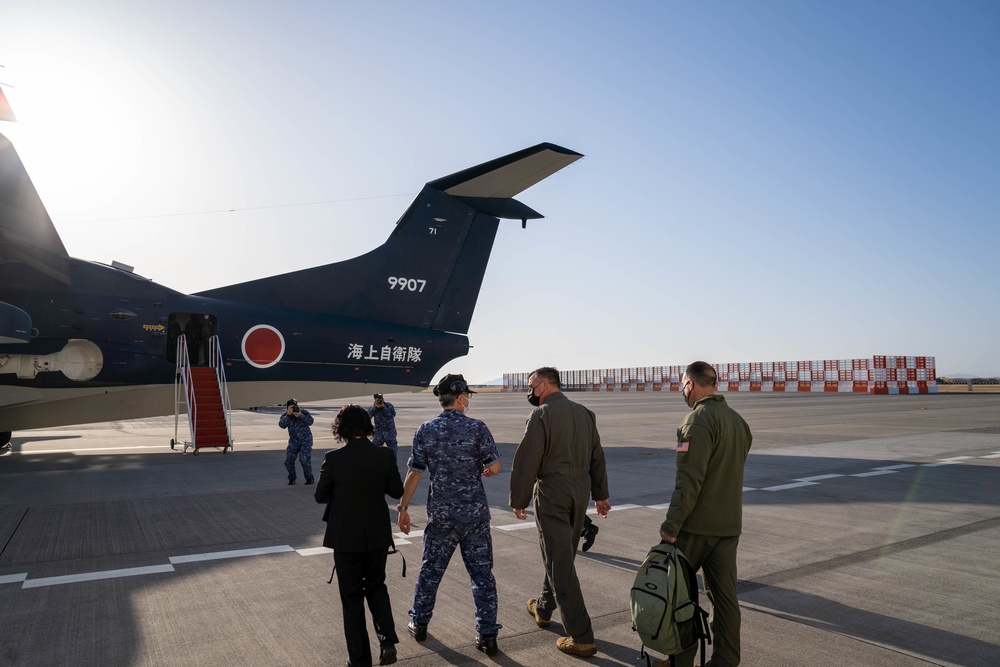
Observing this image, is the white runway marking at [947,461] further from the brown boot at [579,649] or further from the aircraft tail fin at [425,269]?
the brown boot at [579,649]

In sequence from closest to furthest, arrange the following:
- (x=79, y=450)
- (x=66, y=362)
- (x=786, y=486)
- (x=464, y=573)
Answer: (x=464, y=573), (x=786, y=486), (x=66, y=362), (x=79, y=450)

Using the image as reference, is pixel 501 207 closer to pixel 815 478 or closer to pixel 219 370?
pixel 219 370

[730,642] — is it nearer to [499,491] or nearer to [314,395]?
[499,491]

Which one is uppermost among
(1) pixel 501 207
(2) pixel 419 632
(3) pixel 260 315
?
(1) pixel 501 207

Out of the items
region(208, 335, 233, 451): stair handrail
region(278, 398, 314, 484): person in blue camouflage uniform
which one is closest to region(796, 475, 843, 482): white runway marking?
region(278, 398, 314, 484): person in blue camouflage uniform

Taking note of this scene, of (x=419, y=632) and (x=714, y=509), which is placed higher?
Answer: (x=714, y=509)

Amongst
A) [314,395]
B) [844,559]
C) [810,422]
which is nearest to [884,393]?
[810,422]

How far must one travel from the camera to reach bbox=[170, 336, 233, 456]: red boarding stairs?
16609 millimetres

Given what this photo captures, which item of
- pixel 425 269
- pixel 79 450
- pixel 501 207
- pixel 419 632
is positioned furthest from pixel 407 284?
pixel 419 632

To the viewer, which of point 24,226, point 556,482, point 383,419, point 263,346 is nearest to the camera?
point 556,482

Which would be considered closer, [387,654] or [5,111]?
[387,654]

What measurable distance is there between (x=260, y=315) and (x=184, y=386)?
2.74 meters

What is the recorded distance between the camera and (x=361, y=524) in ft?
15.0

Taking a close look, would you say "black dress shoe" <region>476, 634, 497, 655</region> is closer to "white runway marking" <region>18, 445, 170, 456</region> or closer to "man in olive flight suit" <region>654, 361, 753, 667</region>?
"man in olive flight suit" <region>654, 361, 753, 667</region>
